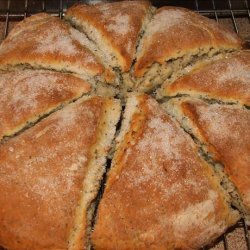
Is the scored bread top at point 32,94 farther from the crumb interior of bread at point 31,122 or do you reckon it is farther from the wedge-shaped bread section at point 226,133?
the wedge-shaped bread section at point 226,133

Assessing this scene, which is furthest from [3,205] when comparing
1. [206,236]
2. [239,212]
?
[239,212]

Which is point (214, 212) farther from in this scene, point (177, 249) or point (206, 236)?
point (177, 249)

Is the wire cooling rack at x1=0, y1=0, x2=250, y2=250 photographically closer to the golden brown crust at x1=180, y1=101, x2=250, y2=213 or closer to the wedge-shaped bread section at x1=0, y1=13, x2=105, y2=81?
the wedge-shaped bread section at x1=0, y1=13, x2=105, y2=81

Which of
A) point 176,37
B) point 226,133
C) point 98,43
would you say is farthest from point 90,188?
point 176,37

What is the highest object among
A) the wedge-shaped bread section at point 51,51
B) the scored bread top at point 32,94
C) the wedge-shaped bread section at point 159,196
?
the wedge-shaped bread section at point 51,51

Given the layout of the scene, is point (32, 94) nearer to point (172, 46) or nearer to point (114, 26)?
point (114, 26)

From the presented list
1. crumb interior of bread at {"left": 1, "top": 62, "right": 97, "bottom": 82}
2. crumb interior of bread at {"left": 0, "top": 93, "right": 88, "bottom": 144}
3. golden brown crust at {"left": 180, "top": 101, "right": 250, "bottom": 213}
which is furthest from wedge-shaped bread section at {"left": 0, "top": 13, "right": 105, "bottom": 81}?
golden brown crust at {"left": 180, "top": 101, "right": 250, "bottom": 213}

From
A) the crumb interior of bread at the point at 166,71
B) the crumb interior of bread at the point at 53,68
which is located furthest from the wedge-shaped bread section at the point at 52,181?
the crumb interior of bread at the point at 166,71
